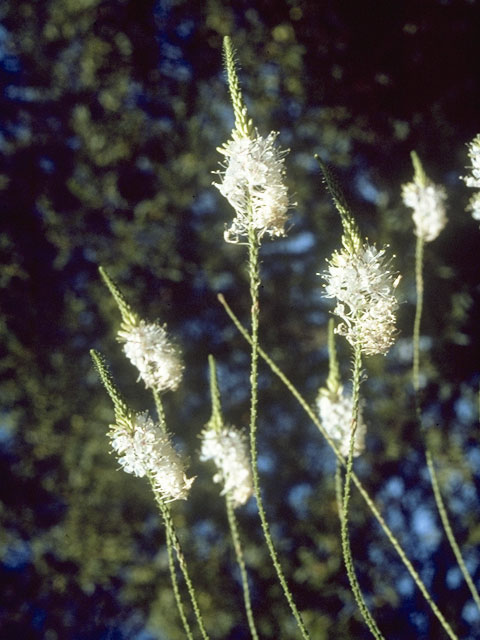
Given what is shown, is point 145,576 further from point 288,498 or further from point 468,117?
Answer: point 468,117

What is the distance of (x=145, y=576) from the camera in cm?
166

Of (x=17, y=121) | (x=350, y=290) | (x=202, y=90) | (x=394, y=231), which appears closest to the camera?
(x=350, y=290)

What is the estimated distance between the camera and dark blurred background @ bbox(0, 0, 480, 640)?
5.28 ft

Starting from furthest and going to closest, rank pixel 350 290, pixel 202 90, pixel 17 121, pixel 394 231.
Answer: pixel 394 231, pixel 202 90, pixel 17 121, pixel 350 290

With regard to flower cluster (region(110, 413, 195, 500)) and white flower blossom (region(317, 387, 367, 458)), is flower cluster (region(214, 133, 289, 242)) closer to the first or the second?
flower cluster (region(110, 413, 195, 500))

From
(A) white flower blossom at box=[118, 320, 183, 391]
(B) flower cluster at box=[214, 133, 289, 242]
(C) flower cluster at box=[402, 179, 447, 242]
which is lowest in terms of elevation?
(A) white flower blossom at box=[118, 320, 183, 391]

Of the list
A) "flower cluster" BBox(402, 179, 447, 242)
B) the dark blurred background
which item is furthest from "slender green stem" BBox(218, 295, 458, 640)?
the dark blurred background

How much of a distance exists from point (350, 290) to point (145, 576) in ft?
4.37

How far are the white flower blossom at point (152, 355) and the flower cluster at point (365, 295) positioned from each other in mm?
250

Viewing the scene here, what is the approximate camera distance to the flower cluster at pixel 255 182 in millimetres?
664

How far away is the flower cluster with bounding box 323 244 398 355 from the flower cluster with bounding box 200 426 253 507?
1.03 ft

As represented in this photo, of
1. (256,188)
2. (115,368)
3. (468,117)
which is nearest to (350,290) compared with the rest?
(256,188)

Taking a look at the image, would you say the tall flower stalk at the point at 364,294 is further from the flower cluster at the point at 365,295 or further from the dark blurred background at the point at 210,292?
the dark blurred background at the point at 210,292

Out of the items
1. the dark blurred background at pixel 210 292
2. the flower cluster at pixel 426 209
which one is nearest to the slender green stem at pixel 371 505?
the flower cluster at pixel 426 209
